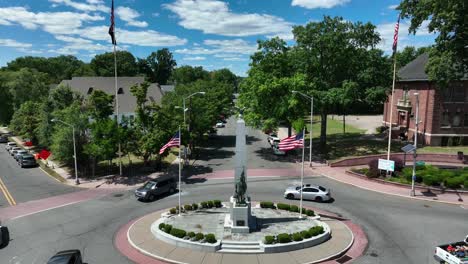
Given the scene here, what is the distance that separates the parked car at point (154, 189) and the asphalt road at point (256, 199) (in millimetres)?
694

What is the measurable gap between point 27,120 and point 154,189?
37.6m

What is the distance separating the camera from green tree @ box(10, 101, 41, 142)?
54812mm

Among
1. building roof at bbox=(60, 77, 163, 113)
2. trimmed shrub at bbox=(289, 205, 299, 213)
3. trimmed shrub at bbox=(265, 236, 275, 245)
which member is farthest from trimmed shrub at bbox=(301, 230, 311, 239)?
building roof at bbox=(60, 77, 163, 113)

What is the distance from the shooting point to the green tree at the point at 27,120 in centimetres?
5481

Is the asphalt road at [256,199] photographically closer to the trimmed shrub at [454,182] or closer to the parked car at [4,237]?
the parked car at [4,237]

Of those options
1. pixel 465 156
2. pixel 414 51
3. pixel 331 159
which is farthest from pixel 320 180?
pixel 414 51

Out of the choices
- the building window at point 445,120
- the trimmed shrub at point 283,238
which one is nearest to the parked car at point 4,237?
the trimmed shrub at point 283,238

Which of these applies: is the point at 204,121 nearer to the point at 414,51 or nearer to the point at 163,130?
the point at 163,130

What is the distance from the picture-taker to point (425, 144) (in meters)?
47.0

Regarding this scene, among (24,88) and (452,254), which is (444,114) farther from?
(24,88)

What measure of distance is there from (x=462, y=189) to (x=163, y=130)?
29427mm

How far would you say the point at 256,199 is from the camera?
2897 cm

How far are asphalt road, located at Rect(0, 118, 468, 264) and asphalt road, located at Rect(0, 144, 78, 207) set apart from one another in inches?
222

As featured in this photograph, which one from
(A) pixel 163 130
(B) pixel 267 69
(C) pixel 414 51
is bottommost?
(A) pixel 163 130
